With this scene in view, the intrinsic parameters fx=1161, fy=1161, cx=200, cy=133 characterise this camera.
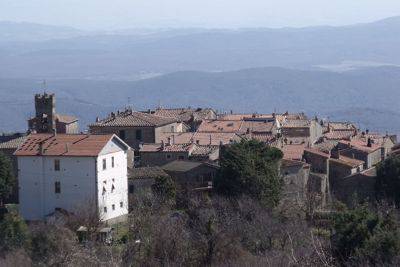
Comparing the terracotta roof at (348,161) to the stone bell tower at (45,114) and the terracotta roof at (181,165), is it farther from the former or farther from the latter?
the stone bell tower at (45,114)

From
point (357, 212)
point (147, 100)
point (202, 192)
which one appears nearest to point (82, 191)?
point (202, 192)

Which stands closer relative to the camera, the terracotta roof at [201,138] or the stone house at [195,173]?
the stone house at [195,173]

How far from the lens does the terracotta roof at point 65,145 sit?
37688 mm

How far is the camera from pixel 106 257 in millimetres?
25422

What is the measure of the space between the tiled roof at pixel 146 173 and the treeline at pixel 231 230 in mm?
1949

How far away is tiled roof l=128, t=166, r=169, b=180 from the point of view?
1549 inches

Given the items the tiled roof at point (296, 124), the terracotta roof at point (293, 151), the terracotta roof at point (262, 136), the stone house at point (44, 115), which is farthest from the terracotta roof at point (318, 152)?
the stone house at point (44, 115)

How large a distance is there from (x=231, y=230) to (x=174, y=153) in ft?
51.1

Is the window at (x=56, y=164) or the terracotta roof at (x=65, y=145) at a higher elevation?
the terracotta roof at (x=65, y=145)

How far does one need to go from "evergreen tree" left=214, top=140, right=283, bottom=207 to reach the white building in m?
3.52

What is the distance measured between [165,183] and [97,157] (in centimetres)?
245

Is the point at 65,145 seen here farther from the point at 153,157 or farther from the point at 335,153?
the point at 335,153

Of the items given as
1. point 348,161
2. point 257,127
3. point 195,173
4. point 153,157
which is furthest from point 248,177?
point 257,127

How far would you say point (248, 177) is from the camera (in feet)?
118
